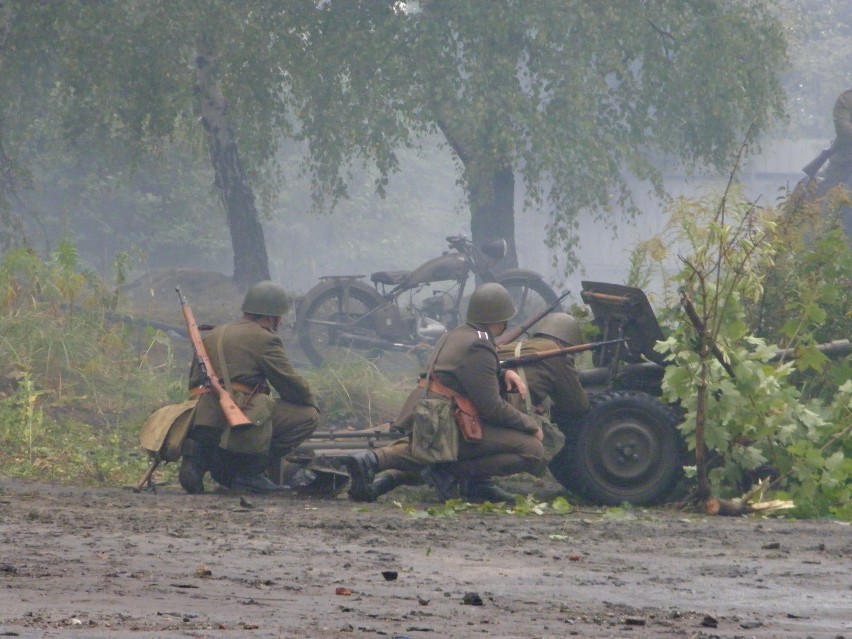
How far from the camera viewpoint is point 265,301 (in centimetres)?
949

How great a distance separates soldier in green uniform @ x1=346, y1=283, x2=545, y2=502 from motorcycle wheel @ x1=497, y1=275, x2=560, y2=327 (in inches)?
364

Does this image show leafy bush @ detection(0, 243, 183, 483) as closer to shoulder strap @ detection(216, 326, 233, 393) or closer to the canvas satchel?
the canvas satchel

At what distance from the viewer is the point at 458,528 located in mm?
7523

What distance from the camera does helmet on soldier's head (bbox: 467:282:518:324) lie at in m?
9.10

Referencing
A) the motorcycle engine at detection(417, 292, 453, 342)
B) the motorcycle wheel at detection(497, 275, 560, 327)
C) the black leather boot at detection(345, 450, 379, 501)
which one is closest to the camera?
the black leather boot at detection(345, 450, 379, 501)

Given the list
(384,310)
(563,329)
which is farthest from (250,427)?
(384,310)

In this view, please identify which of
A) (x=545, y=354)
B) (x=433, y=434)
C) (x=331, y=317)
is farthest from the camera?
(x=331, y=317)

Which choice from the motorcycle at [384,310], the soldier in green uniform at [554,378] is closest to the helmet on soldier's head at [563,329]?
the soldier in green uniform at [554,378]

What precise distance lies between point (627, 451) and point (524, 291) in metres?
9.67

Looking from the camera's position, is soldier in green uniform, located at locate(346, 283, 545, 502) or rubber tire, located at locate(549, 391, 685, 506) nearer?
soldier in green uniform, located at locate(346, 283, 545, 502)

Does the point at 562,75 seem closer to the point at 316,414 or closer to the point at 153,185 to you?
the point at 316,414

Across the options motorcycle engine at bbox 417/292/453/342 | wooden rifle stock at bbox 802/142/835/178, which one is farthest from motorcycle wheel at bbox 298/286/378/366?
wooden rifle stock at bbox 802/142/835/178

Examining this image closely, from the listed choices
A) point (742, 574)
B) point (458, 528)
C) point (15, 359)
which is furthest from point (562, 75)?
point (742, 574)

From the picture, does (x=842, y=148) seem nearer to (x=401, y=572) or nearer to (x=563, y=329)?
(x=563, y=329)
